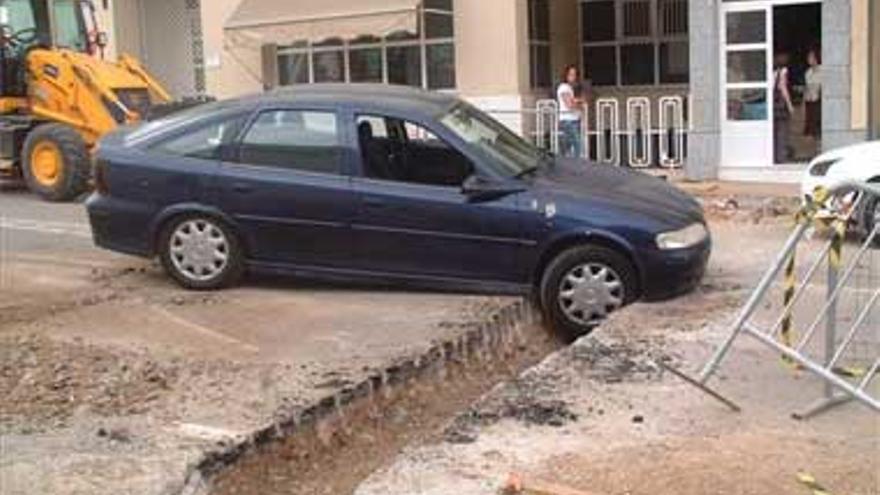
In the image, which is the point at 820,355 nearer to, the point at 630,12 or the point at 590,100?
the point at 590,100

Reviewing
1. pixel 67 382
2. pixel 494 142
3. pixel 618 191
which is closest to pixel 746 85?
pixel 494 142

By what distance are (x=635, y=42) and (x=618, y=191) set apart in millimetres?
13300

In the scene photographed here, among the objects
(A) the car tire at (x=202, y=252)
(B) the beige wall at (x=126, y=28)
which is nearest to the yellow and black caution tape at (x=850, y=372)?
(A) the car tire at (x=202, y=252)

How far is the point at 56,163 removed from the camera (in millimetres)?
16172

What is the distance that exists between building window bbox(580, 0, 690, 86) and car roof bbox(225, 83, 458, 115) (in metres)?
12.2

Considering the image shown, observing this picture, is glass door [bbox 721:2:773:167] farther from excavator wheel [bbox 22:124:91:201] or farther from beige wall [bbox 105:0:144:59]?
beige wall [bbox 105:0:144:59]

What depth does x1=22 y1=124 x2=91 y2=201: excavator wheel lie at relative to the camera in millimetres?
15992

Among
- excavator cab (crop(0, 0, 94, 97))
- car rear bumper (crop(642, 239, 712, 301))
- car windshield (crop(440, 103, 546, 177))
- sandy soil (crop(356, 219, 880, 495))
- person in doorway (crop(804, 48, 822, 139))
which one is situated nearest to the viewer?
sandy soil (crop(356, 219, 880, 495))

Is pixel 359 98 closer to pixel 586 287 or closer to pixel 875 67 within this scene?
pixel 586 287

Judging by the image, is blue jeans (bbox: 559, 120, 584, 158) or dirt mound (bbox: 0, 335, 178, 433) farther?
blue jeans (bbox: 559, 120, 584, 158)

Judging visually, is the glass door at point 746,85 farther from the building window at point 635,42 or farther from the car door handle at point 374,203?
the car door handle at point 374,203

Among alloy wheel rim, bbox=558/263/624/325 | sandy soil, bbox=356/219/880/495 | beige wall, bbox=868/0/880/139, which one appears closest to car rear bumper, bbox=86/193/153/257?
alloy wheel rim, bbox=558/263/624/325

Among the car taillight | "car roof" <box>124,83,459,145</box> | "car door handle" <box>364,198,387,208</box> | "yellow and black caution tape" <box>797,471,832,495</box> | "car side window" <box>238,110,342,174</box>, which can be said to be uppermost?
"car roof" <box>124,83,459,145</box>

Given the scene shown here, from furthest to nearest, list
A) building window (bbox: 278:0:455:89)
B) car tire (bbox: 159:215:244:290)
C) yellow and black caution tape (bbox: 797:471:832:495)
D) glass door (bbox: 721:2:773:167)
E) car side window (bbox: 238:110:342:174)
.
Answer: building window (bbox: 278:0:455:89) < glass door (bbox: 721:2:773:167) < car tire (bbox: 159:215:244:290) < car side window (bbox: 238:110:342:174) < yellow and black caution tape (bbox: 797:471:832:495)
